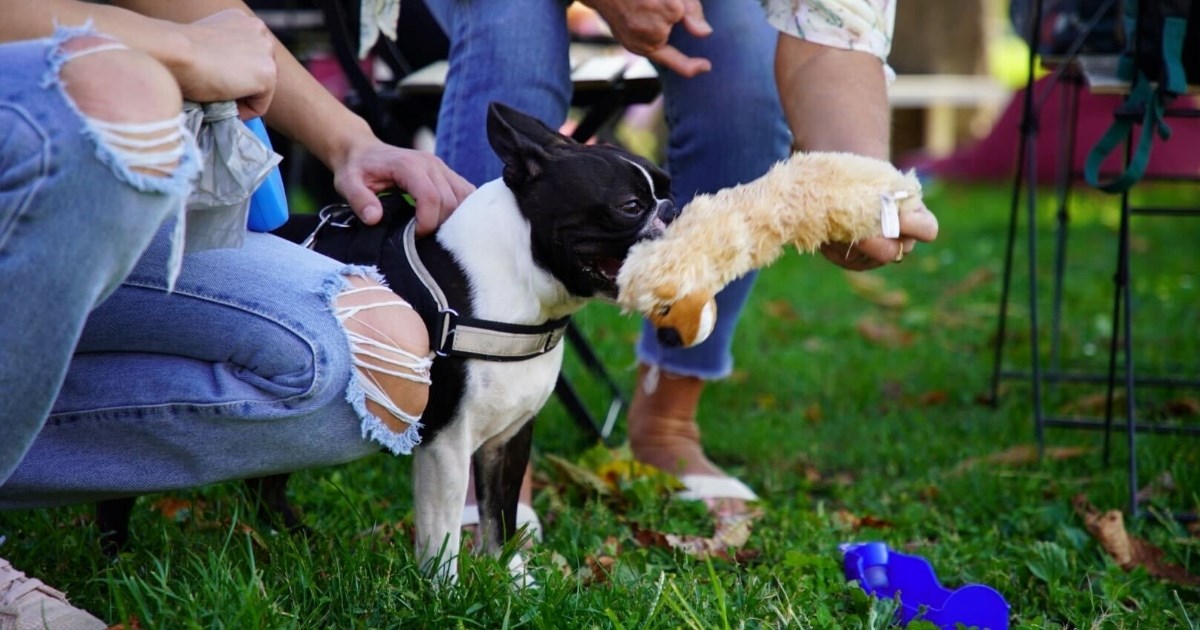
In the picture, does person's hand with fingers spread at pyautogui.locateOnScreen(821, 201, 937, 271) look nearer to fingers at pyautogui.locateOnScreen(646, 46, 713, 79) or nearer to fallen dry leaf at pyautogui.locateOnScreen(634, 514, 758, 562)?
fingers at pyautogui.locateOnScreen(646, 46, 713, 79)

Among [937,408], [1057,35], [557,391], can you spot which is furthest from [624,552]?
[1057,35]

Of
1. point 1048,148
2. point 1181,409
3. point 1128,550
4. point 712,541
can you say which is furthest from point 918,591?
point 1048,148

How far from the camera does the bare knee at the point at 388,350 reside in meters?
1.70

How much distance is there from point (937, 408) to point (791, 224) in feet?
6.41

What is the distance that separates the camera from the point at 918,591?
2.05 metres

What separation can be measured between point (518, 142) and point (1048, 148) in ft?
21.6

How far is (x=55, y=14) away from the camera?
1.45 metres

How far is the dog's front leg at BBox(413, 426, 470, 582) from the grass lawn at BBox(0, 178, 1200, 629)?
0.14 feet

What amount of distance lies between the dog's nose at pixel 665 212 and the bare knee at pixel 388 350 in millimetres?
389

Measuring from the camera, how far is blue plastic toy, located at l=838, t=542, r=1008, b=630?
6.34 feet

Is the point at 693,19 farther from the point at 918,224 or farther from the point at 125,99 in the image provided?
the point at 125,99

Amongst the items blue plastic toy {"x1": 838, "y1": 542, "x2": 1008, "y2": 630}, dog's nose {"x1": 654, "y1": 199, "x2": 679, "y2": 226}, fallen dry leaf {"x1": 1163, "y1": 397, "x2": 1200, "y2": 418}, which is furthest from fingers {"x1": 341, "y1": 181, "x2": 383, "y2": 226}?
fallen dry leaf {"x1": 1163, "y1": 397, "x2": 1200, "y2": 418}

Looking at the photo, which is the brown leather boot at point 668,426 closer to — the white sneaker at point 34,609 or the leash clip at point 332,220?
the leash clip at point 332,220

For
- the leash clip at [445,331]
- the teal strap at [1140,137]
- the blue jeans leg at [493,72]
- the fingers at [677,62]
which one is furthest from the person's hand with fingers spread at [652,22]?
the teal strap at [1140,137]
